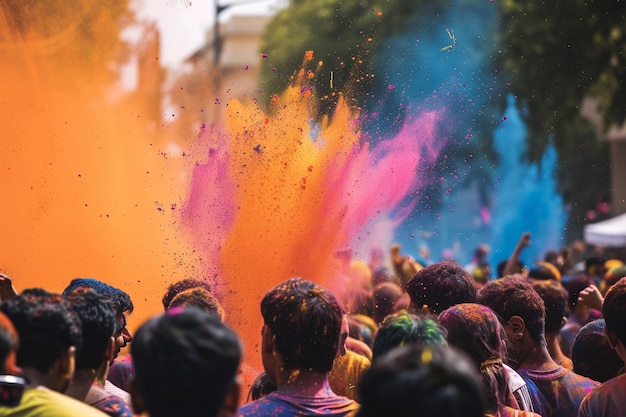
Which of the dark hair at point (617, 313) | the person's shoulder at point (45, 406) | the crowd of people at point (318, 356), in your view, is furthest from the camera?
the dark hair at point (617, 313)

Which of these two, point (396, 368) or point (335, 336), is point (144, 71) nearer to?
point (335, 336)

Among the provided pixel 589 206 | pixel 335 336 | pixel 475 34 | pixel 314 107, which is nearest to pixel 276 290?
pixel 335 336

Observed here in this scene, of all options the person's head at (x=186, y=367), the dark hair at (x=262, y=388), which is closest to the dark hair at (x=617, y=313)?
the dark hair at (x=262, y=388)

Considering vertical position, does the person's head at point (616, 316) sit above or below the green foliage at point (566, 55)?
below

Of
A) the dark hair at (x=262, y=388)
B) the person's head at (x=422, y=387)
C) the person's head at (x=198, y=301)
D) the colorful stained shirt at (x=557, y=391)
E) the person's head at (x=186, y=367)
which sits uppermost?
the person's head at (x=198, y=301)

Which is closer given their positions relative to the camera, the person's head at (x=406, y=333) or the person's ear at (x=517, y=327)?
the person's head at (x=406, y=333)

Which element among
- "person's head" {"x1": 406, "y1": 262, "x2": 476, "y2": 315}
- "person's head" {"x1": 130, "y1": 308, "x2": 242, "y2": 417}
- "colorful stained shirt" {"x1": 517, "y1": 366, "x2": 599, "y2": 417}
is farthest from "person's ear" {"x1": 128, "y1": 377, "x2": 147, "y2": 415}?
"person's head" {"x1": 406, "y1": 262, "x2": 476, "y2": 315}

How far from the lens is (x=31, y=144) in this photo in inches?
387

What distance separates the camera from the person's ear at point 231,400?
98.0 inches

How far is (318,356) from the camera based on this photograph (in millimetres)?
3506

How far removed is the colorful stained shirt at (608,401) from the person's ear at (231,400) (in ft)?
6.52

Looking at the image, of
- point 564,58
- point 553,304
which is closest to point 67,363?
point 553,304

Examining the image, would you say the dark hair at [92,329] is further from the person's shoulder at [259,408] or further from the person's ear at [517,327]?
the person's ear at [517,327]

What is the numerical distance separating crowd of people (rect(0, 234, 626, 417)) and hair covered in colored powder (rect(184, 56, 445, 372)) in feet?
5.09
